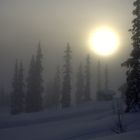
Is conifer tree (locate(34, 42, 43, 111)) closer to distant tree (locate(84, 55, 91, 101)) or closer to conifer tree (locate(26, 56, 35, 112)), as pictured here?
conifer tree (locate(26, 56, 35, 112))

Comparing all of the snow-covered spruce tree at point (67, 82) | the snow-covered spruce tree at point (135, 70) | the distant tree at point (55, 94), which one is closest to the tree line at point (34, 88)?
the snow-covered spruce tree at point (67, 82)

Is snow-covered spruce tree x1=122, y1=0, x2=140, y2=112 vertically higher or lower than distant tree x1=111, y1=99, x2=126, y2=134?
higher

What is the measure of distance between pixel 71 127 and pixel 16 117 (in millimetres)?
15570

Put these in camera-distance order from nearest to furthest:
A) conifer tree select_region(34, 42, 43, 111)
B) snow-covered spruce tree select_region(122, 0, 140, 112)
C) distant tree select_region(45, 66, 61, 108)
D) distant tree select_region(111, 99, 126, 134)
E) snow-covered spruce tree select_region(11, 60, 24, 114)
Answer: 1. distant tree select_region(111, 99, 126, 134)
2. snow-covered spruce tree select_region(122, 0, 140, 112)
3. conifer tree select_region(34, 42, 43, 111)
4. snow-covered spruce tree select_region(11, 60, 24, 114)
5. distant tree select_region(45, 66, 61, 108)

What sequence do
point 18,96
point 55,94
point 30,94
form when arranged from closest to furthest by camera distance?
point 30,94, point 18,96, point 55,94

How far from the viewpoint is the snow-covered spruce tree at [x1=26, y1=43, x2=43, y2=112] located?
71125 millimetres

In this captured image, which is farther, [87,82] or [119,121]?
[87,82]

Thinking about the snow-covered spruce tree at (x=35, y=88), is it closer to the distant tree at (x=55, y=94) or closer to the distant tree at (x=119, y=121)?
the distant tree at (x=55, y=94)

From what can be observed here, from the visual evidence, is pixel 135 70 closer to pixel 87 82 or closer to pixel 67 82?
pixel 67 82

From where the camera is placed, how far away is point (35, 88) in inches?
2837

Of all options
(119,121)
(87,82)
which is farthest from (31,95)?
(119,121)

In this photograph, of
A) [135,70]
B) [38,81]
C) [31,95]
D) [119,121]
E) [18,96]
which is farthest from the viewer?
[18,96]

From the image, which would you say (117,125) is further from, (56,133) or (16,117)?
(16,117)

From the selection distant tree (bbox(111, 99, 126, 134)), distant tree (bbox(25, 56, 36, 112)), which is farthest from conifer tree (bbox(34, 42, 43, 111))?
distant tree (bbox(111, 99, 126, 134))
